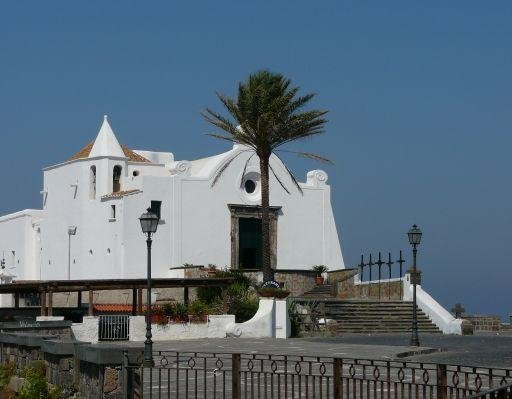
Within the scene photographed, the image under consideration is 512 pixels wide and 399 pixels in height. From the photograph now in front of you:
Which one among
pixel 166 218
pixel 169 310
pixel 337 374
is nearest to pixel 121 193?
pixel 166 218

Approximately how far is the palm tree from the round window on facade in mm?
7878

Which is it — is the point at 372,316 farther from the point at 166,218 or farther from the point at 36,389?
the point at 36,389

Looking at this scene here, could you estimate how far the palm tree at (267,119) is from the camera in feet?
127

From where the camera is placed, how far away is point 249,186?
47.6 m

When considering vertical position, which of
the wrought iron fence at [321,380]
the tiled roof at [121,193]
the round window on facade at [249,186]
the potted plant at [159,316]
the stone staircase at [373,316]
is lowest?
the stone staircase at [373,316]

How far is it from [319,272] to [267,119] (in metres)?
11.1

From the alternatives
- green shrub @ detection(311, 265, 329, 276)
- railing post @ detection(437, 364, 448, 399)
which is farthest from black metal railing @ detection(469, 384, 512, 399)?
green shrub @ detection(311, 265, 329, 276)

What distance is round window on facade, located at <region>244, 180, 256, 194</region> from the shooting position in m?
47.5

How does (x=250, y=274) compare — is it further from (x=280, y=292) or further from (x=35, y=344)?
(x=35, y=344)

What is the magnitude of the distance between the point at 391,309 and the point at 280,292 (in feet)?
24.9

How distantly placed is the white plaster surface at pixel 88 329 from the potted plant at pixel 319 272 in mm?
17500

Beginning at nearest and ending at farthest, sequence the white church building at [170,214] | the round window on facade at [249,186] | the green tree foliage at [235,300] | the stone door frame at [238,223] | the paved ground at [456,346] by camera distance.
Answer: the paved ground at [456,346] < the green tree foliage at [235,300] < the white church building at [170,214] < the stone door frame at [238,223] < the round window on facade at [249,186]

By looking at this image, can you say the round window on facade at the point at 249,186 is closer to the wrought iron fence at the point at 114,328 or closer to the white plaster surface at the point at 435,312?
the white plaster surface at the point at 435,312

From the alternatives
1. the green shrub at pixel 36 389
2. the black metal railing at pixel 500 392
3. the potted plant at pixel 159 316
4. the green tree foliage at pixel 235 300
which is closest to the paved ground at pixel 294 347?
the potted plant at pixel 159 316
